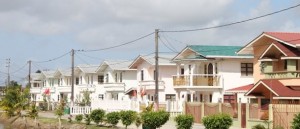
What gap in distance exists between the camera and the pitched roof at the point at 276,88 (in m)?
40.4

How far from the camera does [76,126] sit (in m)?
49.3

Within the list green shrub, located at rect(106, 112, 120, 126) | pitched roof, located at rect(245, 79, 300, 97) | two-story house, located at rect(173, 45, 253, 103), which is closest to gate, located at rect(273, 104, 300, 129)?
pitched roof, located at rect(245, 79, 300, 97)

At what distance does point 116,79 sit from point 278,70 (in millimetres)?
42753

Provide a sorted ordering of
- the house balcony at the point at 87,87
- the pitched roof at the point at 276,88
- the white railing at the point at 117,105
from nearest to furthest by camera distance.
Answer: the pitched roof at the point at 276,88 < the white railing at the point at 117,105 < the house balcony at the point at 87,87

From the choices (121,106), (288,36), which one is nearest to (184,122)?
(288,36)

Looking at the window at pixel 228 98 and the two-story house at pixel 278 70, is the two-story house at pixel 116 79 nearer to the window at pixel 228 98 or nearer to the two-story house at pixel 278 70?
the window at pixel 228 98

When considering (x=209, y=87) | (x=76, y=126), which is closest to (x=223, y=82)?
(x=209, y=87)

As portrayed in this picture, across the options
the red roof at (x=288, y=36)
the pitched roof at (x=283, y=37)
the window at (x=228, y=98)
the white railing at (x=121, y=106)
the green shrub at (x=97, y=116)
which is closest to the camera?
the pitched roof at (x=283, y=37)

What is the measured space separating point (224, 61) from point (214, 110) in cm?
1307

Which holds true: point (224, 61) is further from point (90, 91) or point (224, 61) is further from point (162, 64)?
point (90, 91)

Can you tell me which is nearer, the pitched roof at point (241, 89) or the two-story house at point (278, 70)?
the two-story house at point (278, 70)

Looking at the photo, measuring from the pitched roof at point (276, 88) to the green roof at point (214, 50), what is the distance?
1453 cm

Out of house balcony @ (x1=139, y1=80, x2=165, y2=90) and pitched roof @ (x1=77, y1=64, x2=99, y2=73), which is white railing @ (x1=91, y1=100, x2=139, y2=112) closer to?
house balcony @ (x1=139, y1=80, x2=165, y2=90)

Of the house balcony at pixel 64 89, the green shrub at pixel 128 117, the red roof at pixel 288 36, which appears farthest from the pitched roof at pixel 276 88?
the house balcony at pixel 64 89
